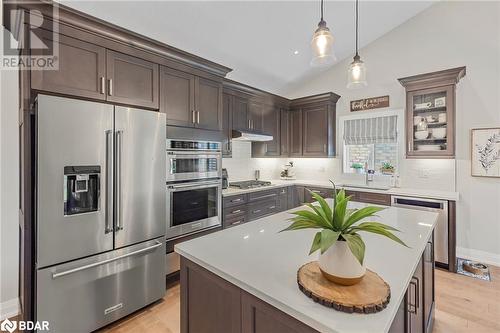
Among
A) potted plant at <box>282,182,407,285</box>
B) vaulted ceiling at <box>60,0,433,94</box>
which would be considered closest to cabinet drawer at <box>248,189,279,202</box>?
vaulted ceiling at <box>60,0,433,94</box>

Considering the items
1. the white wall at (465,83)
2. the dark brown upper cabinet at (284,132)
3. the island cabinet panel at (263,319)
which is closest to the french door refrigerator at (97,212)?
the island cabinet panel at (263,319)

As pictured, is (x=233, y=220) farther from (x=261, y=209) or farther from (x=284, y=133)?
(x=284, y=133)

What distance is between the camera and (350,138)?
4523mm

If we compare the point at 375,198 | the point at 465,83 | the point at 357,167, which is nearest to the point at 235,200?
the point at 375,198

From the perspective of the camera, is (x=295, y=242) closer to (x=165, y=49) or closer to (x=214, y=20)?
(x=165, y=49)

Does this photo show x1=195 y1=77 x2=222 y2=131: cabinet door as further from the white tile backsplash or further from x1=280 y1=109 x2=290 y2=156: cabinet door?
x1=280 y1=109 x2=290 y2=156: cabinet door

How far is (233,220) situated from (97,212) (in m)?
1.86

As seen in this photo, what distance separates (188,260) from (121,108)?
1501 millimetres

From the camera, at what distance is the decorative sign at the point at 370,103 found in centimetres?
412

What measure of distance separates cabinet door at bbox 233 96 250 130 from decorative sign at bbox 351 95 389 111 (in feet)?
6.65

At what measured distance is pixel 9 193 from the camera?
2.25 meters

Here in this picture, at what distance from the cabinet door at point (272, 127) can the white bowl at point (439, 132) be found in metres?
2.47

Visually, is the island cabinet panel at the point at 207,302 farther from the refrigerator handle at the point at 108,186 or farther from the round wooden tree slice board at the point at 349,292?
the refrigerator handle at the point at 108,186

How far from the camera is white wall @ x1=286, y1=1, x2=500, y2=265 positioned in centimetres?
330
